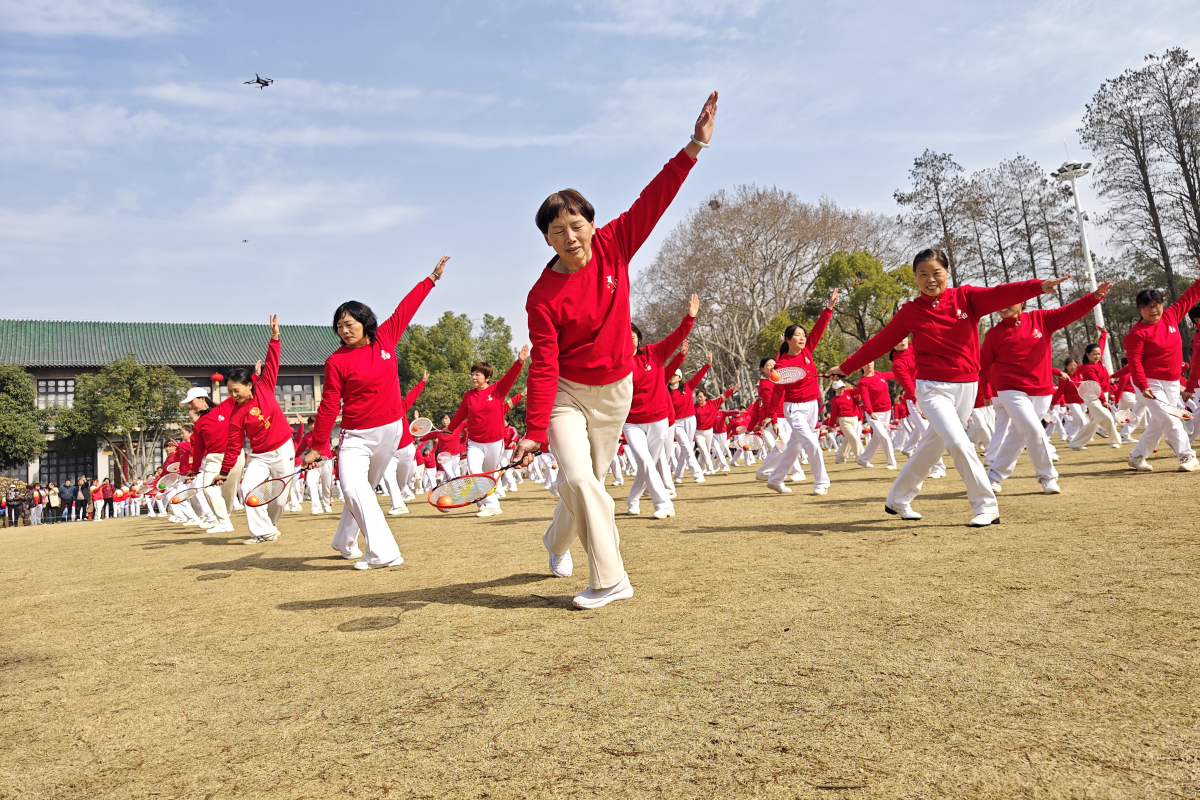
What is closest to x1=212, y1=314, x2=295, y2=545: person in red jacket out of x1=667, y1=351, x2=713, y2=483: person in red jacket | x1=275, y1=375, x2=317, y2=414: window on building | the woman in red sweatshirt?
the woman in red sweatshirt

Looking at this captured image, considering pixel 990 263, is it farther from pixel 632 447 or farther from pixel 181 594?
pixel 181 594

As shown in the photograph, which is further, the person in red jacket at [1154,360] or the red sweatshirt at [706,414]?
the red sweatshirt at [706,414]

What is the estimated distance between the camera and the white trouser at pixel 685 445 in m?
17.2

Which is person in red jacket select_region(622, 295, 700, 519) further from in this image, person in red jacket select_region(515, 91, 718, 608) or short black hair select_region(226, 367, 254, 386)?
short black hair select_region(226, 367, 254, 386)

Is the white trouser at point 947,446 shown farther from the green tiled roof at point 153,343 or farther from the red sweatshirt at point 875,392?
the green tiled roof at point 153,343

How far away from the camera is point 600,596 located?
468 centimetres

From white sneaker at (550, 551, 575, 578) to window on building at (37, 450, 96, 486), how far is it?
53627 millimetres

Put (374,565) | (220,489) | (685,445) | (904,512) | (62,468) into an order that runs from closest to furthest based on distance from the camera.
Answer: (374,565), (904,512), (220,489), (685,445), (62,468)

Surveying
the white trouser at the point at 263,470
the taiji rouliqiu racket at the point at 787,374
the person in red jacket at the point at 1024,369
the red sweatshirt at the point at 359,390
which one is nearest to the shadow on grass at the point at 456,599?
the red sweatshirt at the point at 359,390

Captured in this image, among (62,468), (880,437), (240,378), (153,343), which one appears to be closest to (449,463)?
(240,378)

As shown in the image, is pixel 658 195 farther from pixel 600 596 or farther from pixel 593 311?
pixel 600 596

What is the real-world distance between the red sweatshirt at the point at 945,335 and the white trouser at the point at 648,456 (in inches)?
127

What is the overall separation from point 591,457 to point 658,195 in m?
1.63

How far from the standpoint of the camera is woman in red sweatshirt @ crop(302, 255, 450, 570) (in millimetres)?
7012
